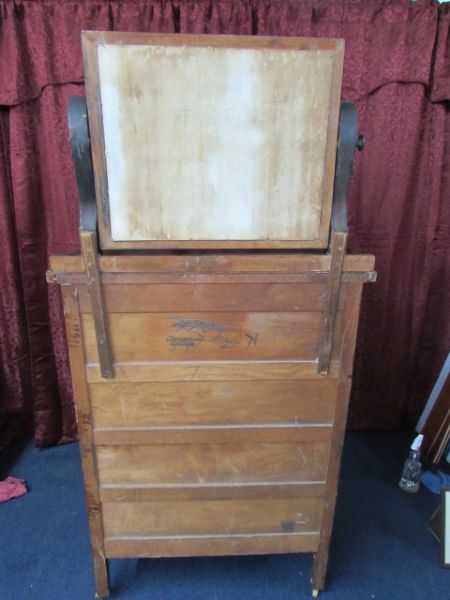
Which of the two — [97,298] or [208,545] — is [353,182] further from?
[208,545]

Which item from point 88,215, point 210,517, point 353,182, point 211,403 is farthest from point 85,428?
point 353,182

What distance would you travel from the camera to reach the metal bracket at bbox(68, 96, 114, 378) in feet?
3.21

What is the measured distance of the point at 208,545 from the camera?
4.53 ft

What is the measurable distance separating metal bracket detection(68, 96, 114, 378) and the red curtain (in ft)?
2.86

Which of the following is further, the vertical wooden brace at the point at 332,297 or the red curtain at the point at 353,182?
the red curtain at the point at 353,182

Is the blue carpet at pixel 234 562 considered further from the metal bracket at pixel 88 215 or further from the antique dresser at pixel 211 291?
the metal bracket at pixel 88 215

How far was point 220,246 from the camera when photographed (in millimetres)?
1096

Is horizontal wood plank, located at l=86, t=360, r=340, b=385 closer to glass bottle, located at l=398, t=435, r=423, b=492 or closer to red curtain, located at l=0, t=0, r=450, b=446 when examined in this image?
red curtain, located at l=0, t=0, r=450, b=446

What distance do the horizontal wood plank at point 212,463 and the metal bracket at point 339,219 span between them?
0.31 m

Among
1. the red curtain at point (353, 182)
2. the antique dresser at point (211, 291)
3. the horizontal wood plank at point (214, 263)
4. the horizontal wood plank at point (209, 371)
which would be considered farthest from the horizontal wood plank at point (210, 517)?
the red curtain at point (353, 182)

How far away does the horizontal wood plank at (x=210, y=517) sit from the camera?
1.33 metres

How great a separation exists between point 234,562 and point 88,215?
1338 mm

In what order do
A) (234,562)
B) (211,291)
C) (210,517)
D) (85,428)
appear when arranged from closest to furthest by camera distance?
(211,291), (85,428), (210,517), (234,562)

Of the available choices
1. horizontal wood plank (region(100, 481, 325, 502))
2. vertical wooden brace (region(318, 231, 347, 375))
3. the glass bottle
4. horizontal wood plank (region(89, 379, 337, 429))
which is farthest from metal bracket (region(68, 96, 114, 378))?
the glass bottle
